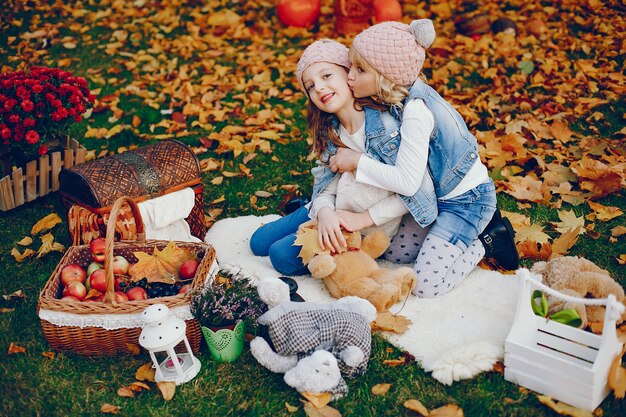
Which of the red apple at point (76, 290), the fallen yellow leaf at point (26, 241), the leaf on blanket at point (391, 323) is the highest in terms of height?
the leaf on blanket at point (391, 323)

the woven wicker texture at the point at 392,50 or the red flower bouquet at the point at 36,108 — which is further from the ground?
the woven wicker texture at the point at 392,50

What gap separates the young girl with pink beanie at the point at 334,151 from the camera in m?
3.16

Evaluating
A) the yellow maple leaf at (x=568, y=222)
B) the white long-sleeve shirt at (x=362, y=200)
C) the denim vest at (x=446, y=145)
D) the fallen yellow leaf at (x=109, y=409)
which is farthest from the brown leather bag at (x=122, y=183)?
the yellow maple leaf at (x=568, y=222)

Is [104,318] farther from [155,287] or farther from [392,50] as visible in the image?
[392,50]

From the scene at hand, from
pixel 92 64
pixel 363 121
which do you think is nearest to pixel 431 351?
pixel 363 121

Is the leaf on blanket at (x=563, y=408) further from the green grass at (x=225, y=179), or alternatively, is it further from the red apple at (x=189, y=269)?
the red apple at (x=189, y=269)

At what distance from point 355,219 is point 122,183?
139cm

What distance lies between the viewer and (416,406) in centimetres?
250

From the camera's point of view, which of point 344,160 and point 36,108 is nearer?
point 344,160

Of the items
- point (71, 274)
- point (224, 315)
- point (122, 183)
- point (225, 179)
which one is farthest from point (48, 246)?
point (224, 315)

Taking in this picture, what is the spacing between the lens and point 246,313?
2775 millimetres

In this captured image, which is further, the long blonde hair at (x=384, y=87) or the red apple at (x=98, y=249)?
the red apple at (x=98, y=249)

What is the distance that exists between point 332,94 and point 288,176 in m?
1.42

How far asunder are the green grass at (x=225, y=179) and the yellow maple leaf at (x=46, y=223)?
0.05 m
